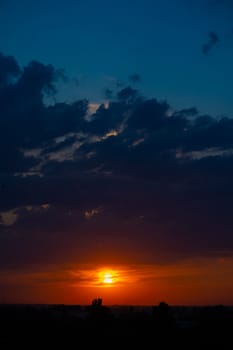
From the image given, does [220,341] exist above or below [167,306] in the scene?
below

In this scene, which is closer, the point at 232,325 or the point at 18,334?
the point at 18,334

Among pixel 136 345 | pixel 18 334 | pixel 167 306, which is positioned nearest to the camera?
pixel 136 345

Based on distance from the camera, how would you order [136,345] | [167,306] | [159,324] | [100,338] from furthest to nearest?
[167,306] < [159,324] < [100,338] < [136,345]

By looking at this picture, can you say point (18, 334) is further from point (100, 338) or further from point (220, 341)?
point (220, 341)

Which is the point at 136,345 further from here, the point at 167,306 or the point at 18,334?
the point at 167,306

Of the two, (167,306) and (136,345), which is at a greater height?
(167,306)

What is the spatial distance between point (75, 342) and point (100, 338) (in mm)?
4331

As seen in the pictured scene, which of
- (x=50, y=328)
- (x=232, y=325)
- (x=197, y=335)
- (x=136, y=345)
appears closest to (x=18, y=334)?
(x=50, y=328)

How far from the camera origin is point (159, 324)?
89.9 metres

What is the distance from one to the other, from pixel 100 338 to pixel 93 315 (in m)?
29.7

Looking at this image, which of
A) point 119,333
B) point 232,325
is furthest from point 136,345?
point 232,325

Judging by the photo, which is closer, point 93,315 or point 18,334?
point 18,334

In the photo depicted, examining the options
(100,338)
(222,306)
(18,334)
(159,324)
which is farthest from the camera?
(222,306)

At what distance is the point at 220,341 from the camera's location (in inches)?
2896
